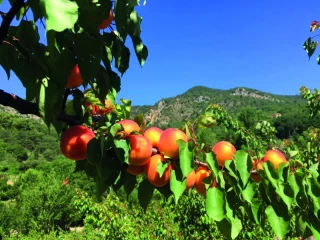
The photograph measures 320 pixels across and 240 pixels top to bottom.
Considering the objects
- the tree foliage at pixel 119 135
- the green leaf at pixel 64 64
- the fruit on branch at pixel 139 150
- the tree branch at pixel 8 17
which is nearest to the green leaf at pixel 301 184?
the tree foliage at pixel 119 135

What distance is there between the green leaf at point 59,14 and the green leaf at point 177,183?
0.45m

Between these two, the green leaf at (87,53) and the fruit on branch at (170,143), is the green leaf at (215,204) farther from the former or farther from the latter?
the green leaf at (87,53)

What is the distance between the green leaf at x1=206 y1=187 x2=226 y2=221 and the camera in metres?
0.73

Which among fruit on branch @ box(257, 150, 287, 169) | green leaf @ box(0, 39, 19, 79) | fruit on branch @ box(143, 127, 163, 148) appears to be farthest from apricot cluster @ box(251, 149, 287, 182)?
green leaf @ box(0, 39, 19, 79)

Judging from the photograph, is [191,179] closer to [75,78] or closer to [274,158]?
[274,158]

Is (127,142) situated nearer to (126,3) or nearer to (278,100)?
(126,3)

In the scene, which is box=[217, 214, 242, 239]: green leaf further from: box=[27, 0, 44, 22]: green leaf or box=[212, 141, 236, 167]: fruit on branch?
box=[27, 0, 44, 22]: green leaf

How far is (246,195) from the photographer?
753mm

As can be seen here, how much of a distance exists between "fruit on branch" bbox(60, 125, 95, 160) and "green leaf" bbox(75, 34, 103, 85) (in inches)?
8.6

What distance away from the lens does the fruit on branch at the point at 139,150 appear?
2.61 feet

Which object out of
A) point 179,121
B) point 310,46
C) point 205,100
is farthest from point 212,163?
point 205,100

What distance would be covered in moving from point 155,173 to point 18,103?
363mm

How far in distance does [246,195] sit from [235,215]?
55 mm

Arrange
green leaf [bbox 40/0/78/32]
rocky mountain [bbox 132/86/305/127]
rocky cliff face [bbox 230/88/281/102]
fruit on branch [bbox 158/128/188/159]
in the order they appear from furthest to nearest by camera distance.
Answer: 1. rocky cliff face [bbox 230/88/281/102]
2. rocky mountain [bbox 132/86/305/127]
3. fruit on branch [bbox 158/128/188/159]
4. green leaf [bbox 40/0/78/32]
